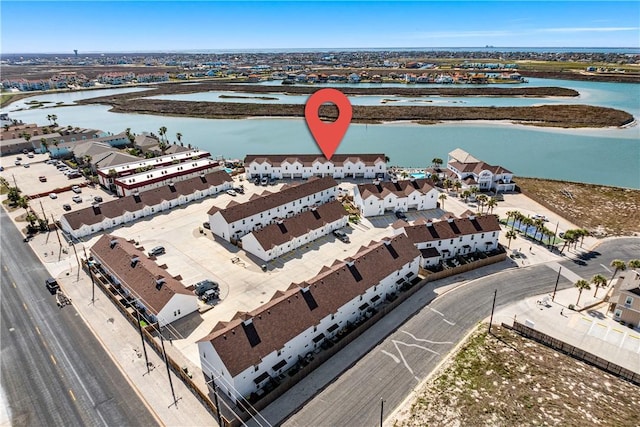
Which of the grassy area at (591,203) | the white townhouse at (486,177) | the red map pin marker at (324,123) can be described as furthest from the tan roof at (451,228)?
the white townhouse at (486,177)

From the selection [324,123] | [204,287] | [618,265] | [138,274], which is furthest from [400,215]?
[138,274]

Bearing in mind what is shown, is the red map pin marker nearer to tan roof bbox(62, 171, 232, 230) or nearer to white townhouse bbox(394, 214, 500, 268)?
white townhouse bbox(394, 214, 500, 268)

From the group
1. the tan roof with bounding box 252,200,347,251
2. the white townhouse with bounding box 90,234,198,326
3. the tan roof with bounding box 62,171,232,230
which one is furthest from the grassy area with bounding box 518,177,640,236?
the tan roof with bounding box 62,171,232,230

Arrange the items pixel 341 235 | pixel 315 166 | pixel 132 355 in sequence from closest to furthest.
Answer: pixel 132 355 < pixel 341 235 < pixel 315 166

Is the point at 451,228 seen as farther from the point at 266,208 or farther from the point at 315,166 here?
the point at 315,166

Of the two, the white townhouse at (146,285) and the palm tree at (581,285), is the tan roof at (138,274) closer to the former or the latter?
the white townhouse at (146,285)
